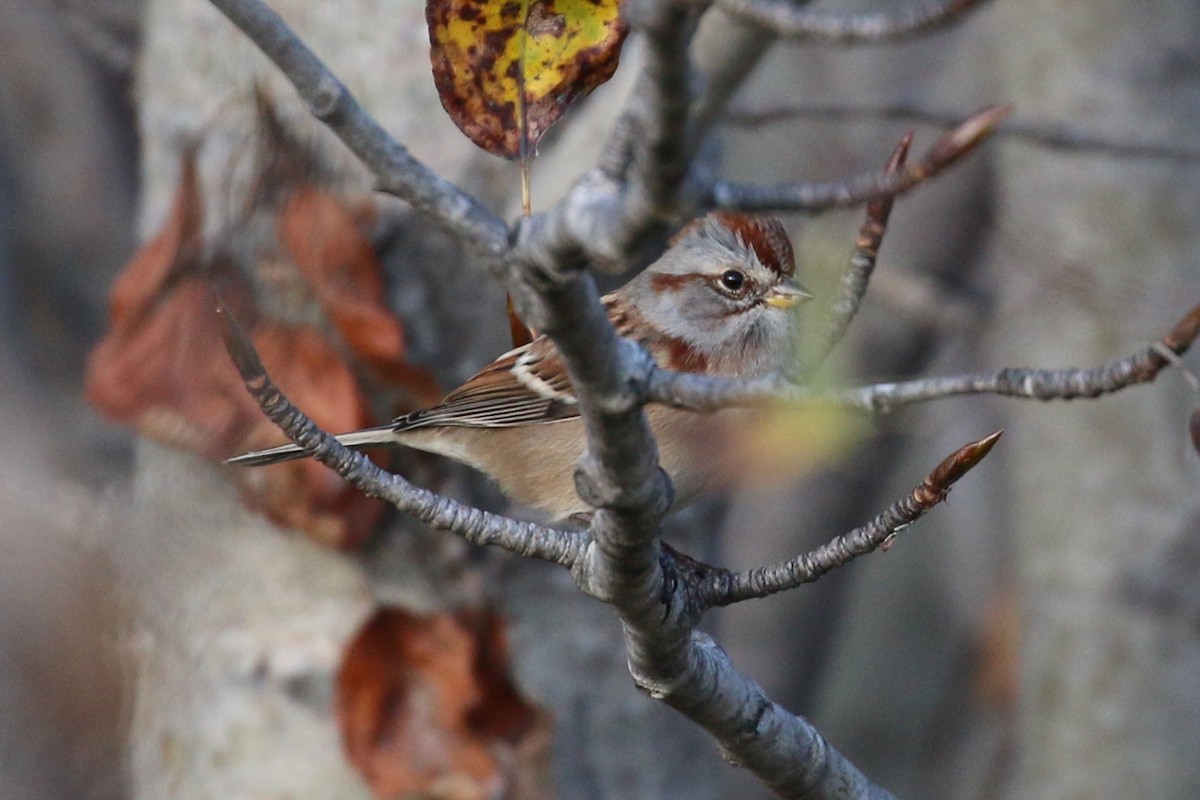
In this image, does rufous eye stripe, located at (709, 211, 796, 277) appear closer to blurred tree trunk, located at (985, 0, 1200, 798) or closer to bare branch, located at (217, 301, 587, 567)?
bare branch, located at (217, 301, 587, 567)

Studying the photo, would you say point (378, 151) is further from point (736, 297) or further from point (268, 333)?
point (268, 333)

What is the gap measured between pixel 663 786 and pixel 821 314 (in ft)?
5.49

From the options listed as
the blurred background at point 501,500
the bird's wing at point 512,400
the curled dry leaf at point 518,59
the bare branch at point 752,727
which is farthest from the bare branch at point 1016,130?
the curled dry leaf at point 518,59

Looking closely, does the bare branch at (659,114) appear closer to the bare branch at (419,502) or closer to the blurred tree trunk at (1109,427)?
the bare branch at (419,502)

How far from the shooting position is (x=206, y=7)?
9.54 feet

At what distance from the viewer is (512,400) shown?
2.55m

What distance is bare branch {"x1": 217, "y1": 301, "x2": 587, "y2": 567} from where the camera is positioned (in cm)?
128

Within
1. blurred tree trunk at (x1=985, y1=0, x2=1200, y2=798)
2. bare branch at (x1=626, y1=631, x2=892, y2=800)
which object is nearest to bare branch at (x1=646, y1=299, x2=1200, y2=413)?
bare branch at (x1=626, y1=631, x2=892, y2=800)

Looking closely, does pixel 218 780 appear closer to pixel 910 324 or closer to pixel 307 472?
pixel 307 472

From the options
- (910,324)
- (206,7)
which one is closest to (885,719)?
(910,324)

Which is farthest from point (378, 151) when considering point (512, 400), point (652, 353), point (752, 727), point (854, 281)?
point (512, 400)

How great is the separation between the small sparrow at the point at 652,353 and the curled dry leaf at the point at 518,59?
1076 mm

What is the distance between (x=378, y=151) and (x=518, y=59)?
0.22 m

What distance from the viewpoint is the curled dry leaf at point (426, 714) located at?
267 cm
